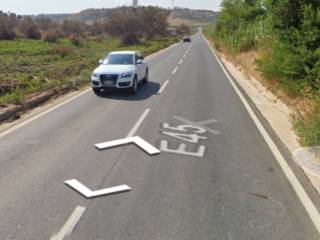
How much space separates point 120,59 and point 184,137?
744 cm

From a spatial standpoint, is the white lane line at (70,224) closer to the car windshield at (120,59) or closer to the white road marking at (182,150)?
the white road marking at (182,150)

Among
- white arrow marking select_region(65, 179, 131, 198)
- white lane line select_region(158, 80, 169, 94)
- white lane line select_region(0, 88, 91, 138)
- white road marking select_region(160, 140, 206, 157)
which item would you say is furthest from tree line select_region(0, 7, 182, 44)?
white arrow marking select_region(65, 179, 131, 198)

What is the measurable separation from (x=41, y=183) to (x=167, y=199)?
2107 millimetres

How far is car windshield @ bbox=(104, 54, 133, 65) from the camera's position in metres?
14.5

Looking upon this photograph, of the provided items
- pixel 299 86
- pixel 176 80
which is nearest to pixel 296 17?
pixel 299 86

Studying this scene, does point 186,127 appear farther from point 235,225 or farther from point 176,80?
point 176,80

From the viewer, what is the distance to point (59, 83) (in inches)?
612

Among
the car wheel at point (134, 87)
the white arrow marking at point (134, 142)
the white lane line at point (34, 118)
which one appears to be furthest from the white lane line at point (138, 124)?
the white lane line at point (34, 118)

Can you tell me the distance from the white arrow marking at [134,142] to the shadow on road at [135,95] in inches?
201

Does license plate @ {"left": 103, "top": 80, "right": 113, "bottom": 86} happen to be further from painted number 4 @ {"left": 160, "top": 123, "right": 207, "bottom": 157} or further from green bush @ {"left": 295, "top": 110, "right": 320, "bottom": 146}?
green bush @ {"left": 295, "top": 110, "right": 320, "bottom": 146}

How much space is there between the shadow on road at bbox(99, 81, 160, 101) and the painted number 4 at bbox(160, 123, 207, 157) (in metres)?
4.13

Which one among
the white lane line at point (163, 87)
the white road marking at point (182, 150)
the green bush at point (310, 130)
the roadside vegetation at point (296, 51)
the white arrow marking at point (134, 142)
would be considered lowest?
the white lane line at point (163, 87)

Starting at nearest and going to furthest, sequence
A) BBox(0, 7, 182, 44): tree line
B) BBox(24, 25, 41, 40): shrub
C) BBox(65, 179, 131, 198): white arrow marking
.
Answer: BBox(65, 179, 131, 198): white arrow marking
BBox(0, 7, 182, 44): tree line
BBox(24, 25, 41, 40): shrub

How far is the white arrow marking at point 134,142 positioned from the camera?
7.23m
